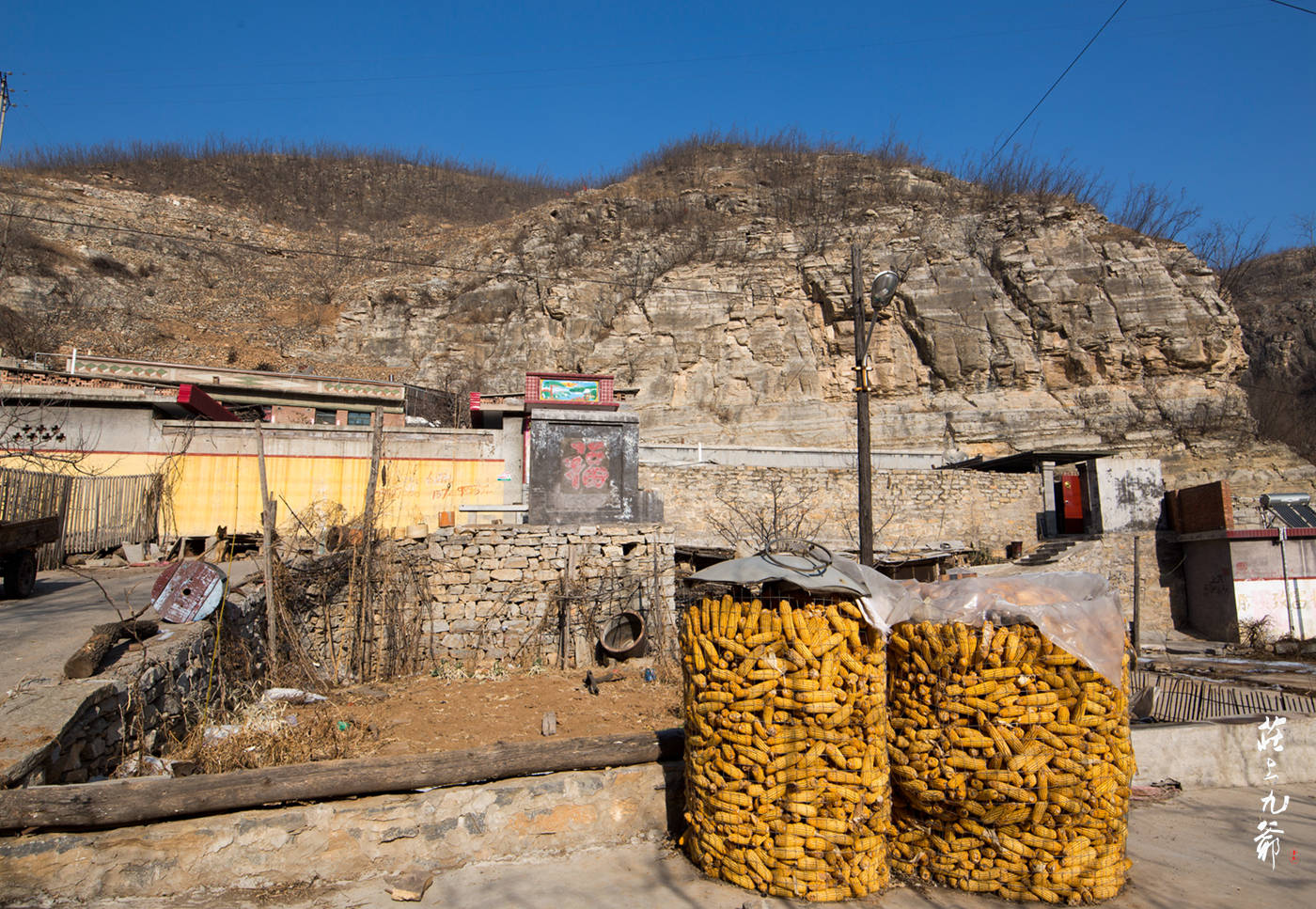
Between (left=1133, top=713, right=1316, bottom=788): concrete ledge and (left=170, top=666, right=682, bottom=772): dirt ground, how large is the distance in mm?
4799

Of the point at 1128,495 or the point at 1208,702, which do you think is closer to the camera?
the point at 1208,702

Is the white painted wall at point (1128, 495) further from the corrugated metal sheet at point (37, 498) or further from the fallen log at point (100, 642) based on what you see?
the corrugated metal sheet at point (37, 498)

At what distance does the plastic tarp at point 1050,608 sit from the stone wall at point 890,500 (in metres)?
16.3

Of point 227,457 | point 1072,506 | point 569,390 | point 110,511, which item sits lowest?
point 110,511

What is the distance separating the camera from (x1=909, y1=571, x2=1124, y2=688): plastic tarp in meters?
3.67

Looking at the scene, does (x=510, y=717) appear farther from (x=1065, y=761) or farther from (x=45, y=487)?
(x=45, y=487)

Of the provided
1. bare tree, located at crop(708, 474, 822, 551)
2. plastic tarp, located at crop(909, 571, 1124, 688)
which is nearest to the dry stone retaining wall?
plastic tarp, located at crop(909, 571, 1124, 688)

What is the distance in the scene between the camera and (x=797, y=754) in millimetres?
3607

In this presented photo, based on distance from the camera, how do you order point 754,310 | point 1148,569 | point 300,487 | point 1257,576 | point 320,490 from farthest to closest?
point 754,310 → point 1148,569 → point 1257,576 → point 320,490 → point 300,487

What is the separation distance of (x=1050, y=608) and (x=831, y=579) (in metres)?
1.18

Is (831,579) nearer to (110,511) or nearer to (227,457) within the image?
(110,511)

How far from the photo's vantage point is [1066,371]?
2989 cm

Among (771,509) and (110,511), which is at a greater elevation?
(771,509)

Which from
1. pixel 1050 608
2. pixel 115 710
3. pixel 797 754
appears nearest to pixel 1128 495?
pixel 1050 608
